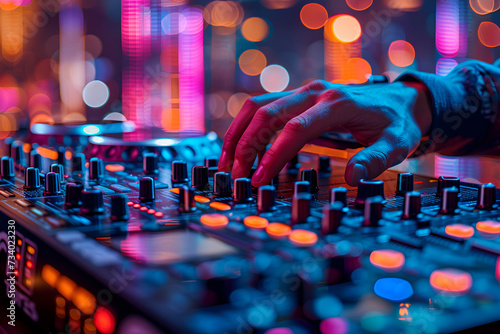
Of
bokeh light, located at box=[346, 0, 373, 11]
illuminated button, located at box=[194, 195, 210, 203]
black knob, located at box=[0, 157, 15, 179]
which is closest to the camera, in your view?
illuminated button, located at box=[194, 195, 210, 203]

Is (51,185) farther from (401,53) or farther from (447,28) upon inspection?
(401,53)

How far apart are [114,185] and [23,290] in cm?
35

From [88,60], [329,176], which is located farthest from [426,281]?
[88,60]

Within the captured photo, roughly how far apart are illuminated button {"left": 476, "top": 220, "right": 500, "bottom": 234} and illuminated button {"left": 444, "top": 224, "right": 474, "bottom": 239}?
0.01 metres

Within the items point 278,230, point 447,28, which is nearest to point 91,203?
point 278,230

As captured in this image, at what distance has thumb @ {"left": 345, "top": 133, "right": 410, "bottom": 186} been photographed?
88 cm

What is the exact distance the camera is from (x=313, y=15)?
3.02 m

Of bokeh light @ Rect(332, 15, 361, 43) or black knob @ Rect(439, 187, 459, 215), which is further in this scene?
bokeh light @ Rect(332, 15, 361, 43)

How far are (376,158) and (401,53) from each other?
8.43 ft

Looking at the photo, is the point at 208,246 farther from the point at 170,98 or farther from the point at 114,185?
the point at 170,98

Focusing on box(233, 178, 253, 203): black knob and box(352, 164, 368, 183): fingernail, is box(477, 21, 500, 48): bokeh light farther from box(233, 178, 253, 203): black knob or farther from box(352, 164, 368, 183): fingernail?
box(233, 178, 253, 203): black knob

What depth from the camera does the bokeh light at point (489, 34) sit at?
2.41 metres

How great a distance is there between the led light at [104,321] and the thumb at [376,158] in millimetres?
554

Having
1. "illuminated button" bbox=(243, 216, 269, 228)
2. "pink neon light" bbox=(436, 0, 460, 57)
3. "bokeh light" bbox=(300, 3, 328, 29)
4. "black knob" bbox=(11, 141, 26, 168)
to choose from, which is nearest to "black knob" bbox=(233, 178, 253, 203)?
Answer: "illuminated button" bbox=(243, 216, 269, 228)
